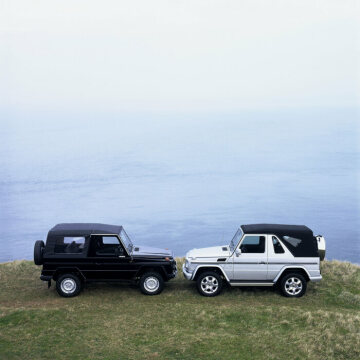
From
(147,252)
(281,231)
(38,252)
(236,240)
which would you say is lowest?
(147,252)

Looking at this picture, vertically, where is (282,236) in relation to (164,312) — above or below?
above

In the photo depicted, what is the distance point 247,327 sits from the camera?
14008 millimetres

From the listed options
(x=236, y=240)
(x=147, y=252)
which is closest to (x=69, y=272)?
(x=147, y=252)

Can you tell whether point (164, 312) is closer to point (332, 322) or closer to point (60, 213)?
point (332, 322)

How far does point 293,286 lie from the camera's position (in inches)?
632

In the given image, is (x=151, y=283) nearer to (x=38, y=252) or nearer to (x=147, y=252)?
(x=147, y=252)

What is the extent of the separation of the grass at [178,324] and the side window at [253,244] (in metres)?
1.42

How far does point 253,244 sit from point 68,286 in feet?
18.4

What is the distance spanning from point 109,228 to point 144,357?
15.8ft

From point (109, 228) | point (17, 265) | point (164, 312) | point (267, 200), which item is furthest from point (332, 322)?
point (267, 200)

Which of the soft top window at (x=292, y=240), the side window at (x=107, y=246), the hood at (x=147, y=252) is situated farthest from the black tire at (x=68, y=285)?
the soft top window at (x=292, y=240)

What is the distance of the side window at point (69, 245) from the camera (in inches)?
623

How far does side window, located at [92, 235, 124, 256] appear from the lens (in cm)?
1593

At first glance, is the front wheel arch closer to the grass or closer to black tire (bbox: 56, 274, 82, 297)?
the grass
